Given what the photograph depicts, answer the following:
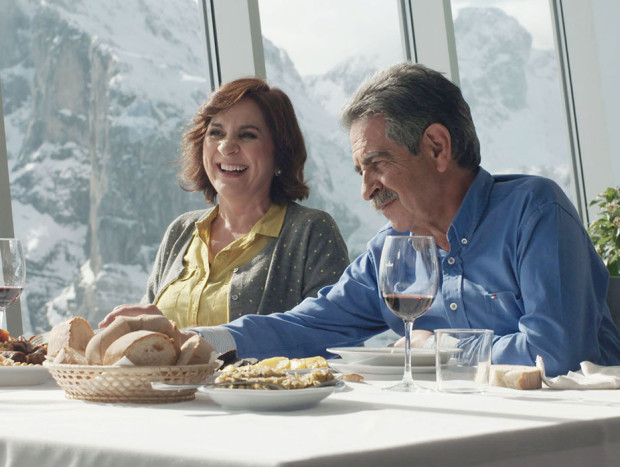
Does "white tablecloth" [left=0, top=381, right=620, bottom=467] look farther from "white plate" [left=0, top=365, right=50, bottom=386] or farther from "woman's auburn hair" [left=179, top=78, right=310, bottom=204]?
"woman's auburn hair" [left=179, top=78, right=310, bottom=204]

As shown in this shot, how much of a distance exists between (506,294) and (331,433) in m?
1.03

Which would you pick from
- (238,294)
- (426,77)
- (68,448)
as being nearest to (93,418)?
(68,448)

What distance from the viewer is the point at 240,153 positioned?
299 cm

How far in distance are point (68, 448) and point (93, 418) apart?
0.56ft

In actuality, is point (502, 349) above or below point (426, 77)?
below

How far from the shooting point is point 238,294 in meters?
2.69

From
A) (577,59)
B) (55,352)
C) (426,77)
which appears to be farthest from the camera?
(577,59)

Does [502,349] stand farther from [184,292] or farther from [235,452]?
[184,292]

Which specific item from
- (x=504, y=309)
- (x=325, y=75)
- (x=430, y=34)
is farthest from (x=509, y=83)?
(x=504, y=309)

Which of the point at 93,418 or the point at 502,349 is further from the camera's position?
the point at 502,349

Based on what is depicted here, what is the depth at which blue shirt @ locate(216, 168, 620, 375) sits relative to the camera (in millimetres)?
1649

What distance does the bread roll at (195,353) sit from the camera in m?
1.23

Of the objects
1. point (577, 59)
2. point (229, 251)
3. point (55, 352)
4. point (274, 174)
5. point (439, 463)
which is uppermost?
point (577, 59)

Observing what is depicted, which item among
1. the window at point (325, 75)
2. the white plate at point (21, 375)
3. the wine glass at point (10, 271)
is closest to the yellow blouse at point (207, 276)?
the wine glass at point (10, 271)
